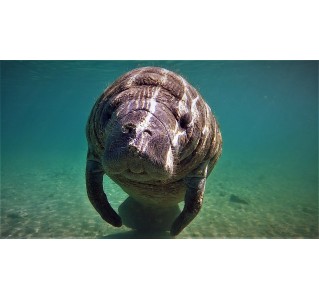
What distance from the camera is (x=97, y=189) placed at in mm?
4793

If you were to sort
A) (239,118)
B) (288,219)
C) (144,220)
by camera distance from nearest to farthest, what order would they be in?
(144,220) < (288,219) < (239,118)

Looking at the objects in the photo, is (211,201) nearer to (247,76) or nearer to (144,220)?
(144,220)

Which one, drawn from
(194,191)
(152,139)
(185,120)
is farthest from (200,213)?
(152,139)

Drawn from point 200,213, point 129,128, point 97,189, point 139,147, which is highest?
point 129,128

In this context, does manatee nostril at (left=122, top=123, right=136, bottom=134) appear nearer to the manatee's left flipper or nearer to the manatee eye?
the manatee eye

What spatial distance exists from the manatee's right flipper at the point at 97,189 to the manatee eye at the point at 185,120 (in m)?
1.90

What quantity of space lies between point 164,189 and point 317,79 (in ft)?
152

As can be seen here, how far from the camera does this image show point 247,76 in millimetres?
44656

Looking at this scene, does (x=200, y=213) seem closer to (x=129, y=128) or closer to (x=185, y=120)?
(x=185, y=120)

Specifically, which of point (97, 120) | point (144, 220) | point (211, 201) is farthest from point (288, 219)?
point (97, 120)

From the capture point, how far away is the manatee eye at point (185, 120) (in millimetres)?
3271

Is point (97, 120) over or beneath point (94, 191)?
over

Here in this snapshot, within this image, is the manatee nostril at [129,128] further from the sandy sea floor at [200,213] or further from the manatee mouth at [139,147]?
the sandy sea floor at [200,213]

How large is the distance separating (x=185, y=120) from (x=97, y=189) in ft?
7.22
